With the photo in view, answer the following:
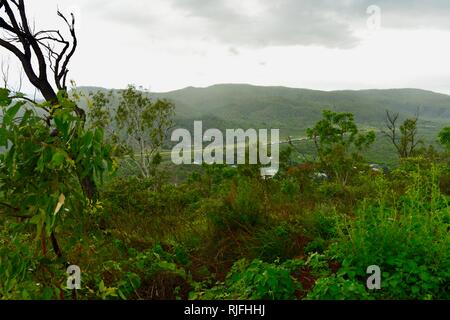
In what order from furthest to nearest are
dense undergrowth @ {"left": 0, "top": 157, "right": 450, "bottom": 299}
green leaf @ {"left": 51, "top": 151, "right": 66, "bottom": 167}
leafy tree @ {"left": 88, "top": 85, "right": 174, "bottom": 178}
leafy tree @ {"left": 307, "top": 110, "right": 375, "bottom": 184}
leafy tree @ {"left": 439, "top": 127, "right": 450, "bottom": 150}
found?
leafy tree @ {"left": 88, "top": 85, "right": 174, "bottom": 178}
leafy tree @ {"left": 439, "top": 127, "right": 450, "bottom": 150}
leafy tree @ {"left": 307, "top": 110, "right": 375, "bottom": 184}
dense undergrowth @ {"left": 0, "top": 157, "right": 450, "bottom": 299}
green leaf @ {"left": 51, "top": 151, "right": 66, "bottom": 167}

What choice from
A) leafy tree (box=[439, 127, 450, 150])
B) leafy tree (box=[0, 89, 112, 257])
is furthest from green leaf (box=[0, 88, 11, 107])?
leafy tree (box=[439, 127, 450, 150])

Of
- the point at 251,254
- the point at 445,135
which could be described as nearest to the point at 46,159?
the point at 251,254

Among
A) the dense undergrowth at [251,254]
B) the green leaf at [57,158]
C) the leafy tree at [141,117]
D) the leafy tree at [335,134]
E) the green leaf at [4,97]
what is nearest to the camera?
the green leaf at [57,158]

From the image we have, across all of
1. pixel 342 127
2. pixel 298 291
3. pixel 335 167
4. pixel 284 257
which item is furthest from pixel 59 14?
pixel 342 127

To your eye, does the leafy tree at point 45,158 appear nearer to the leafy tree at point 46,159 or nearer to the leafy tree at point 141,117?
the leafy tree at point 46,159

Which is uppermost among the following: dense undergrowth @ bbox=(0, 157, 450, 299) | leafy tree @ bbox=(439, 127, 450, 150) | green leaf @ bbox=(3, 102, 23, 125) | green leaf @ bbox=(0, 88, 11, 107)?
green leaf @ bbox=(0, 88, 11, 107)

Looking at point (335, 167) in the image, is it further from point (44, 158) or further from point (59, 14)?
point (44, 158)

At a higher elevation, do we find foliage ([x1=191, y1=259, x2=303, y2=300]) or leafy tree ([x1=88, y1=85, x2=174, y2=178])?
leafy tree ([x1=88, y1=85, x2=174, y2=178])

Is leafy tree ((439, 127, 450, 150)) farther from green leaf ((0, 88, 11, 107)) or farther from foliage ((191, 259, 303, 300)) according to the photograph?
green leaf ((0, 88, 11, 107))

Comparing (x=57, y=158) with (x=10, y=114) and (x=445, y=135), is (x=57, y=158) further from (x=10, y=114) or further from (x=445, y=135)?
(x=445, y=135)

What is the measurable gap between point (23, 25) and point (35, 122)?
8632 mm

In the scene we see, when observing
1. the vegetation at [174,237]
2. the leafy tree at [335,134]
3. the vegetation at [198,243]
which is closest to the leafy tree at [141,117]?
the leafy tree at [335,134]

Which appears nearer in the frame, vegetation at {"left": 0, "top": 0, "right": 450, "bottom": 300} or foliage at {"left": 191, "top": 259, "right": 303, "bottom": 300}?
vegetation at {"left": 0, "top": 0, "right": 450, "bottom": 300}
